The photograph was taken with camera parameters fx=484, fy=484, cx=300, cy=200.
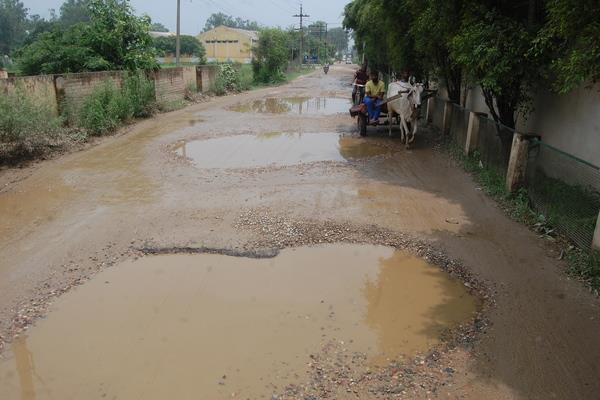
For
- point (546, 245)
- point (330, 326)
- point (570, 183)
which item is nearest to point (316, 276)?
point (330, 326)

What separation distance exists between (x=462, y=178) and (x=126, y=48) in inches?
530

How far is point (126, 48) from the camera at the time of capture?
17.4 metres

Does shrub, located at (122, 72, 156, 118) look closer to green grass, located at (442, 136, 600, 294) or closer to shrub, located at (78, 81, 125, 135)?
shrub, located at (78, 81, 125, 135)

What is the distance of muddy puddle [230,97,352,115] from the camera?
19594mm

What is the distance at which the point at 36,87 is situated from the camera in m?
11.7

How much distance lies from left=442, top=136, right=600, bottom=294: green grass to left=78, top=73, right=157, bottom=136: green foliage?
1019 centimetres

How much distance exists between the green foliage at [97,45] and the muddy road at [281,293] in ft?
27.9

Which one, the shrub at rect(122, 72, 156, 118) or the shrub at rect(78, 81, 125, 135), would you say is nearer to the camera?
the shrub at rect(78, 81, 125, 135)

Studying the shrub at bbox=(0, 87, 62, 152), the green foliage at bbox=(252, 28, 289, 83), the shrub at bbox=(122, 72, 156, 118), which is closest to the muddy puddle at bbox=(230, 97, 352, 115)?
the shrub at bbox=(122, 72, 156, 118)

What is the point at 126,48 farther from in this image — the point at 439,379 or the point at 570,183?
the point at 439,379

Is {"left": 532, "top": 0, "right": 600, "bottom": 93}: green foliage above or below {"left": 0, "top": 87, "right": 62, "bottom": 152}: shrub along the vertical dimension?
above

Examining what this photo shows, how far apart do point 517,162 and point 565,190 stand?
115 cm

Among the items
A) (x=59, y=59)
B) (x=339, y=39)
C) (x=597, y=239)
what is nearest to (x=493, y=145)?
(x=597, y=239)

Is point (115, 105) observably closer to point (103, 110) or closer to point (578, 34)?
point (103, 110)
